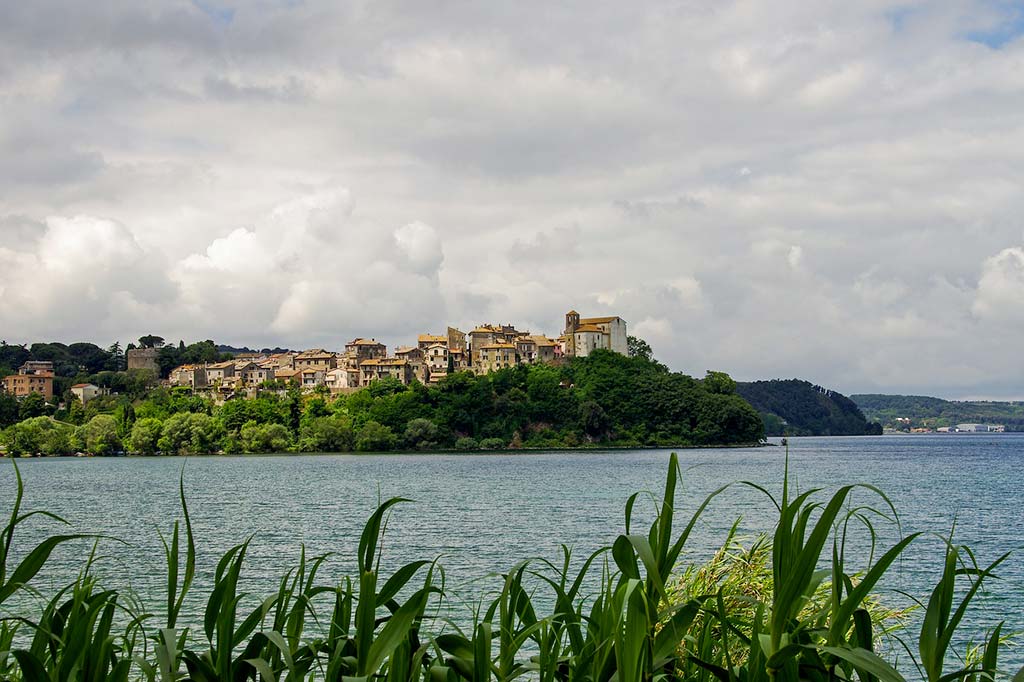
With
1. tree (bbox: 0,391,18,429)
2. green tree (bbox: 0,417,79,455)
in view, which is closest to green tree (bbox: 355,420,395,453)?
green tree (bbox: 0,417,79,455)

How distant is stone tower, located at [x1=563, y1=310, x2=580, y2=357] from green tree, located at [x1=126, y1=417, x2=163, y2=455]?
5546 centimetres

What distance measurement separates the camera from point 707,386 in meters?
128

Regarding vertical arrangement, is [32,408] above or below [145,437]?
above

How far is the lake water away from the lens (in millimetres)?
22438

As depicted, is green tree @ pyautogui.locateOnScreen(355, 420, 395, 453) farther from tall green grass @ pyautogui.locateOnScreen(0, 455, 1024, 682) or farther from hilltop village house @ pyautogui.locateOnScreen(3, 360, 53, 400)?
tall green grass @ pyautogui.locateOnScreen(0, 455, 1024, 682)

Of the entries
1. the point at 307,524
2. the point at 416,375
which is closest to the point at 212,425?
the point at 416,375

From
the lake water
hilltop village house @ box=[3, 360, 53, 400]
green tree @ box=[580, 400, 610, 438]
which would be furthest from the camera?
hilltop village house @ box=[3, 360, 53, 400]

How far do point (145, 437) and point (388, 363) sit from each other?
3622cm

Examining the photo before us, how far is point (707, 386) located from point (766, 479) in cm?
6678

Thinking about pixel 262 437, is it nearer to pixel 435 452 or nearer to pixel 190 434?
pixel 190 434

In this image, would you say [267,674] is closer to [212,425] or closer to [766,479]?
[766,479]

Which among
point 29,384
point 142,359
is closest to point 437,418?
point 29,384

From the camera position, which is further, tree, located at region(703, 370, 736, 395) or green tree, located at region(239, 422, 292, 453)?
tree, located at region(703, 370, 736, 395)

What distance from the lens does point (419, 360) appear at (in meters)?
141
